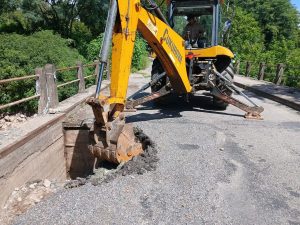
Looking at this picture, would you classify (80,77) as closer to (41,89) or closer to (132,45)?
(41,89)

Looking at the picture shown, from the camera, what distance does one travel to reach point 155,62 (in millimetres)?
9094

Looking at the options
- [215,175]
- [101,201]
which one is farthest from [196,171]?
[101,201]

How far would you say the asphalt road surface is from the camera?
392cm

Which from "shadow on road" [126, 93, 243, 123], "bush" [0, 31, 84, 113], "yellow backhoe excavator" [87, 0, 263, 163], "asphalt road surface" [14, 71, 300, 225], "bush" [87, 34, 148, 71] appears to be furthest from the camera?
"bush" [87, 34, 148, 71]

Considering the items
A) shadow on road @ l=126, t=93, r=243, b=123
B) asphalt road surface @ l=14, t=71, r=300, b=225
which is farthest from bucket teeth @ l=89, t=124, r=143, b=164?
shadow on road @ l=126, t=93, r=243, b=123

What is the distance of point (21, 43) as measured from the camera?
12.4 meters

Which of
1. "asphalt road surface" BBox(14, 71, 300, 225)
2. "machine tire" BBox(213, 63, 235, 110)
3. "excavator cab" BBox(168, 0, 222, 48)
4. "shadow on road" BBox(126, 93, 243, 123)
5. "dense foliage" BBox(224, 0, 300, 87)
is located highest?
"dense foliage" BBox(224, 0, 300, 87)

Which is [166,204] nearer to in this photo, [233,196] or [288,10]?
[233,196]

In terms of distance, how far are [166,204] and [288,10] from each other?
4491 centimetres

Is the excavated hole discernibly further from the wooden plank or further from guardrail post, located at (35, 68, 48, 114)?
the wooden plank

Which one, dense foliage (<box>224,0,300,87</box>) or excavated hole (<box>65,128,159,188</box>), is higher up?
dense foliage (<box>224,0,300,87</box>)

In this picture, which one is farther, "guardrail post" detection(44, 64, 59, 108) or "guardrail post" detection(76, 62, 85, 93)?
"guardrail post" detection(76, 62, 85, 93)

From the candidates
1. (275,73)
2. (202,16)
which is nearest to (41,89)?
(202,16)

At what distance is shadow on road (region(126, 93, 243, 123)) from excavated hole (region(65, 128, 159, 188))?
7.84 ft
